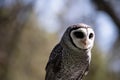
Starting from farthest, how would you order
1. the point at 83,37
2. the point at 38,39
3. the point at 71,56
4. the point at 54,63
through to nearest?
the point at 38,39 → the point at 54,63 → the point at 71,56 → the point at 83,37

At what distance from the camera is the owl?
14.4ft

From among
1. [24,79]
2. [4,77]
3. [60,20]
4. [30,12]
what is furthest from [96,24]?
[24,79]

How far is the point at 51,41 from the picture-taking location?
2145 centimetres

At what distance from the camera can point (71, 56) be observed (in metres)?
4.63

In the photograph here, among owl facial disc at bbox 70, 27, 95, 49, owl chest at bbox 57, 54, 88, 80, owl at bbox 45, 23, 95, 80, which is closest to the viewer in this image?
owl facial disc at bbox 70, 27, 95, 49

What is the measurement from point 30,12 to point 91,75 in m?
2.40

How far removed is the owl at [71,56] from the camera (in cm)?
440

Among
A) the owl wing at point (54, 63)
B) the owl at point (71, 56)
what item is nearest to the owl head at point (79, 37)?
the owl at point (71, 56)

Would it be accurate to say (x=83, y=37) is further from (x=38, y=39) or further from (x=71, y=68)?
(x=38, y=39)

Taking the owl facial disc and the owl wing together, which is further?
the owl wing

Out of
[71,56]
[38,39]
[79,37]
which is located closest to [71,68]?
[71,56]

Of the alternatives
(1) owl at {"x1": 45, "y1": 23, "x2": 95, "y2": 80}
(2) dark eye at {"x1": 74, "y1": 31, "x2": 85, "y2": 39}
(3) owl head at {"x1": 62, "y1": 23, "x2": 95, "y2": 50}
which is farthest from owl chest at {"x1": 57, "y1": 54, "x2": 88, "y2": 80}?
(2) dark eye at {"x1": 74, "y1": 31, "x2": 85, "y2": 39}

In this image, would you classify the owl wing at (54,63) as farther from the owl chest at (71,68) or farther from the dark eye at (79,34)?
the dark eye at (79,34)

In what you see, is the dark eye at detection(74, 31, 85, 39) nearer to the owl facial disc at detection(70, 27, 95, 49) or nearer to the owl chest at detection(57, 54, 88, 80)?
the owl facial disc at detection(70, 27, 95, 49)
